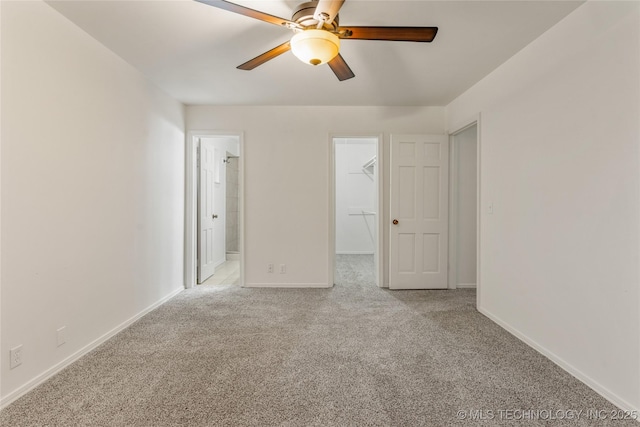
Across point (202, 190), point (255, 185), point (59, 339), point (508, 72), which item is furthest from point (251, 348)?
point (508, 72)

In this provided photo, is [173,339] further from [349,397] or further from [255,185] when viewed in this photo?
[255,185]

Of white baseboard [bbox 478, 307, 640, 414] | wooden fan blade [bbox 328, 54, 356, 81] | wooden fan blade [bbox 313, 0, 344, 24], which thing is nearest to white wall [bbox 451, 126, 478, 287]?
white baseboard [bbox 478, 307, 640, 414]

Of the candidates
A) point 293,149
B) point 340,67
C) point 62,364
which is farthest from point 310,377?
point 293,149

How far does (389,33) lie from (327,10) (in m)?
0.39

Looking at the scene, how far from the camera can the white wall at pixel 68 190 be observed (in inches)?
65.2

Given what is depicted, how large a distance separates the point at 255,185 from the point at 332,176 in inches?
39.9

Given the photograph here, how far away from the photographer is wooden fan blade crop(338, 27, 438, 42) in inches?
64.3

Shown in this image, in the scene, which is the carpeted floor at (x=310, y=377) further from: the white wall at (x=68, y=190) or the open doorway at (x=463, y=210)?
the open doorway at (x=463, y=210)

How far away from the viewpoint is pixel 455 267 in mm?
3807

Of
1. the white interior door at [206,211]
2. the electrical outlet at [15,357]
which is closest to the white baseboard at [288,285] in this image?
the white interior door at [206,211]

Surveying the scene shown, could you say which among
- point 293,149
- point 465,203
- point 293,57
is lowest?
point 465,203

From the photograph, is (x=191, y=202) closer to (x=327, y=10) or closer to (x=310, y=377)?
(x=310, y=377)

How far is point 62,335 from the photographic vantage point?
1.97m

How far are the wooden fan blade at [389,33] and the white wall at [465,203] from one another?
2377 millimetres
